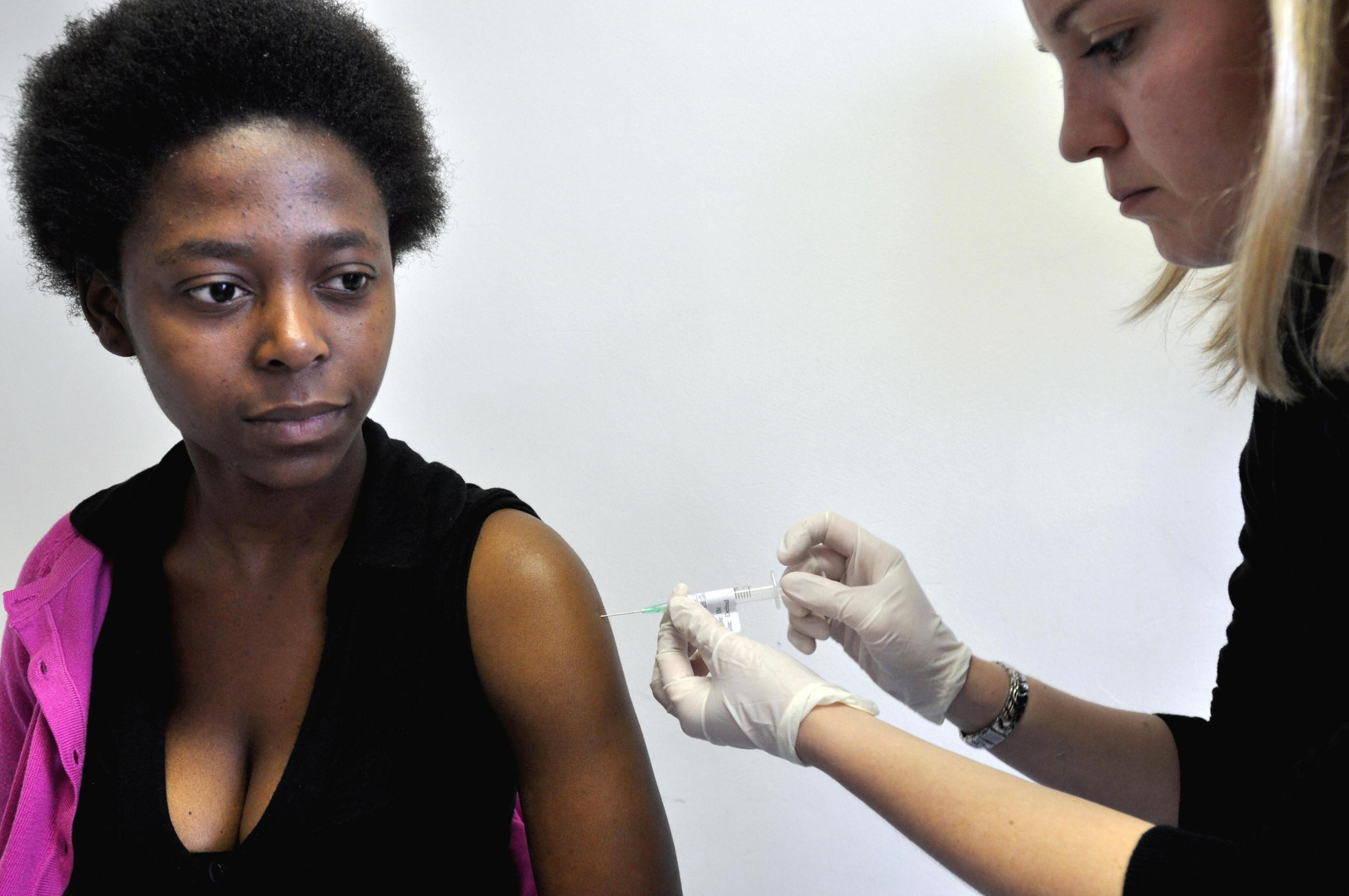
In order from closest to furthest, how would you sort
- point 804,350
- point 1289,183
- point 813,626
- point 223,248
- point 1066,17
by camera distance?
point 1289,183, point 1066,17, point 223,248, point 813,626, point 804,350

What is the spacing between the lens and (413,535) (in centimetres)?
108

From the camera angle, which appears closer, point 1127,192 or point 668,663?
point 1127,192

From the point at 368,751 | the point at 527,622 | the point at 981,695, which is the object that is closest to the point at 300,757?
the point at 368,751

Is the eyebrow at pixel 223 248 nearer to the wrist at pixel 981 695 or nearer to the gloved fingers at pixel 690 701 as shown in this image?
the gloved fingers at pixel 690 701

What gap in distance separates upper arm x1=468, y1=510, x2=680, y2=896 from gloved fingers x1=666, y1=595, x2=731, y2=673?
4.7 inches

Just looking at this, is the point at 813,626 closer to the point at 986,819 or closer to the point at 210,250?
the point at 986,819

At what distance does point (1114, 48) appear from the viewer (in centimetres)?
83

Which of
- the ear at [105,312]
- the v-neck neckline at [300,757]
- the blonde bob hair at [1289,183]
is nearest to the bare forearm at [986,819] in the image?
the blonde bob hair at [1289,183]

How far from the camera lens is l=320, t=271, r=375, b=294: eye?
3.30 ft

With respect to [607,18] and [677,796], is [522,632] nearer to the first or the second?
[677,796]

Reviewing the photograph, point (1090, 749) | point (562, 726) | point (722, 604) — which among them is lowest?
point (1090, 749)

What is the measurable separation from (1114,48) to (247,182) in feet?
2.52

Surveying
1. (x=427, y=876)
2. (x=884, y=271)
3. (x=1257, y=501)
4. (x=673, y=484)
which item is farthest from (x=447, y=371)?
(x=1257, y=501)

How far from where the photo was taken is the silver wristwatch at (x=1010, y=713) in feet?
3.74
